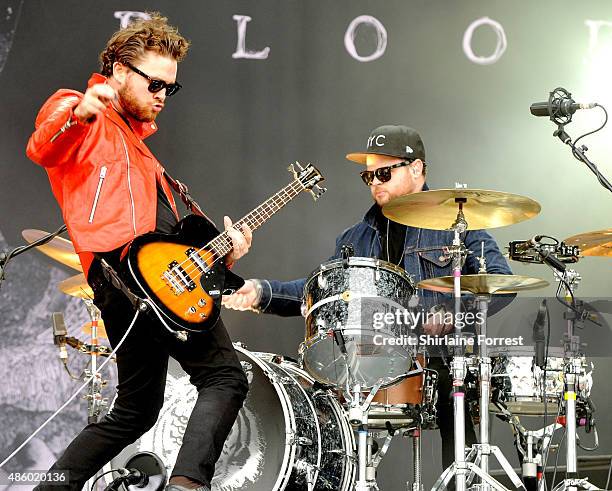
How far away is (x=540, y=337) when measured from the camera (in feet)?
14.8

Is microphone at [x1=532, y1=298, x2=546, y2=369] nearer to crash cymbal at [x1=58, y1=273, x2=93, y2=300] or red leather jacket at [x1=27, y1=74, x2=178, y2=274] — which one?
red leather jacket at [x1=27, y1=74, x2=178, y2=274]

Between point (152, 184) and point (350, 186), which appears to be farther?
point (350, 186)

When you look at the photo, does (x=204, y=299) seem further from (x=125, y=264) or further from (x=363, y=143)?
(x=363, y=143)

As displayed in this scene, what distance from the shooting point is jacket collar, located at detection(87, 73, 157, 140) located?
3452mm

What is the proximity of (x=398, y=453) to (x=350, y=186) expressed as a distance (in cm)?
169

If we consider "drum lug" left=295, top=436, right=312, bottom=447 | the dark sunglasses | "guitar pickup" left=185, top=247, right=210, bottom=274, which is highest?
the dark sunglasses

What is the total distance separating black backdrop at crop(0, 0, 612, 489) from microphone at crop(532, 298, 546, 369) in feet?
4.58

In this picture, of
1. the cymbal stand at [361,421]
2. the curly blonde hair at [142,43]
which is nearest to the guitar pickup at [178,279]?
the curly blonde hair at [142,43]

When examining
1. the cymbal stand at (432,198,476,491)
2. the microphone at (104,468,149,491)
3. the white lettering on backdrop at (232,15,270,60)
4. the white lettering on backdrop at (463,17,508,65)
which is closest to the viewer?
the cymbal stand at (432,198,476,491)

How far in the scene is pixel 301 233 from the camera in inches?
231

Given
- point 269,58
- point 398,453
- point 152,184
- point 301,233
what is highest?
point 269,58

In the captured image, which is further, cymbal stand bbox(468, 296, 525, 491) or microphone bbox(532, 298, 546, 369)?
microphone bbox(532, 298, 546, 369)

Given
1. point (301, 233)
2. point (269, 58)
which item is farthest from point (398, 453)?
point (269, 58)
